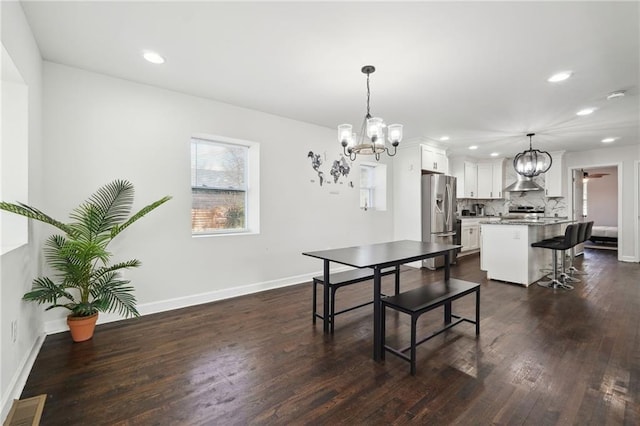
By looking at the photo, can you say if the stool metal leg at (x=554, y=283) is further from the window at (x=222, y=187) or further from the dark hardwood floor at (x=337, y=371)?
the window at (x=222, y=187)

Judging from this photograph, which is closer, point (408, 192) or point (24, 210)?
point (24, 210)

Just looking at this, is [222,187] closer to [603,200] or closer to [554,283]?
[554,283]

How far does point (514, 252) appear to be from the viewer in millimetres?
4367

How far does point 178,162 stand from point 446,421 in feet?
11.4

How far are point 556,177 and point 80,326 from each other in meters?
9.06

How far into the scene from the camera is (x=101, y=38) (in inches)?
89.8

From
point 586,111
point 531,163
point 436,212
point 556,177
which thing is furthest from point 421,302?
point 556,177

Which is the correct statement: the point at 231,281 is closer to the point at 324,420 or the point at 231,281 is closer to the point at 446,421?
the point at 324,420

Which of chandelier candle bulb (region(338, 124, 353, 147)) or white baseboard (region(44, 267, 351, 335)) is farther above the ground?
chandelier candle bulb (region(338, 124, 353, 147))

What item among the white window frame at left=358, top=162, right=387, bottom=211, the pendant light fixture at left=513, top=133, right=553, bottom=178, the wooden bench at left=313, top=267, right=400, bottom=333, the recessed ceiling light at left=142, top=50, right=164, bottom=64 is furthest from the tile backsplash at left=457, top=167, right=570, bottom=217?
the recessed ceiling light at left=142, top=50, right=164, bottom=64

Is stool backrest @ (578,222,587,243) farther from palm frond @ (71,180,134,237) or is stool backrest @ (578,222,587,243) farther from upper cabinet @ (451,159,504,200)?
palm frond @ (71,180,134,237)

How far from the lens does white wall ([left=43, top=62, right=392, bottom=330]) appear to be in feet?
8.95

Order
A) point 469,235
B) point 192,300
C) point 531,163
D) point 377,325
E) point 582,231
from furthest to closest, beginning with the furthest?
point 469,235, point 531,163, point 582,231, point 192,300, point 377,325

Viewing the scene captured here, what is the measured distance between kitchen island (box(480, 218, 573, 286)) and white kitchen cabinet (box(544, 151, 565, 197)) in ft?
8.82
